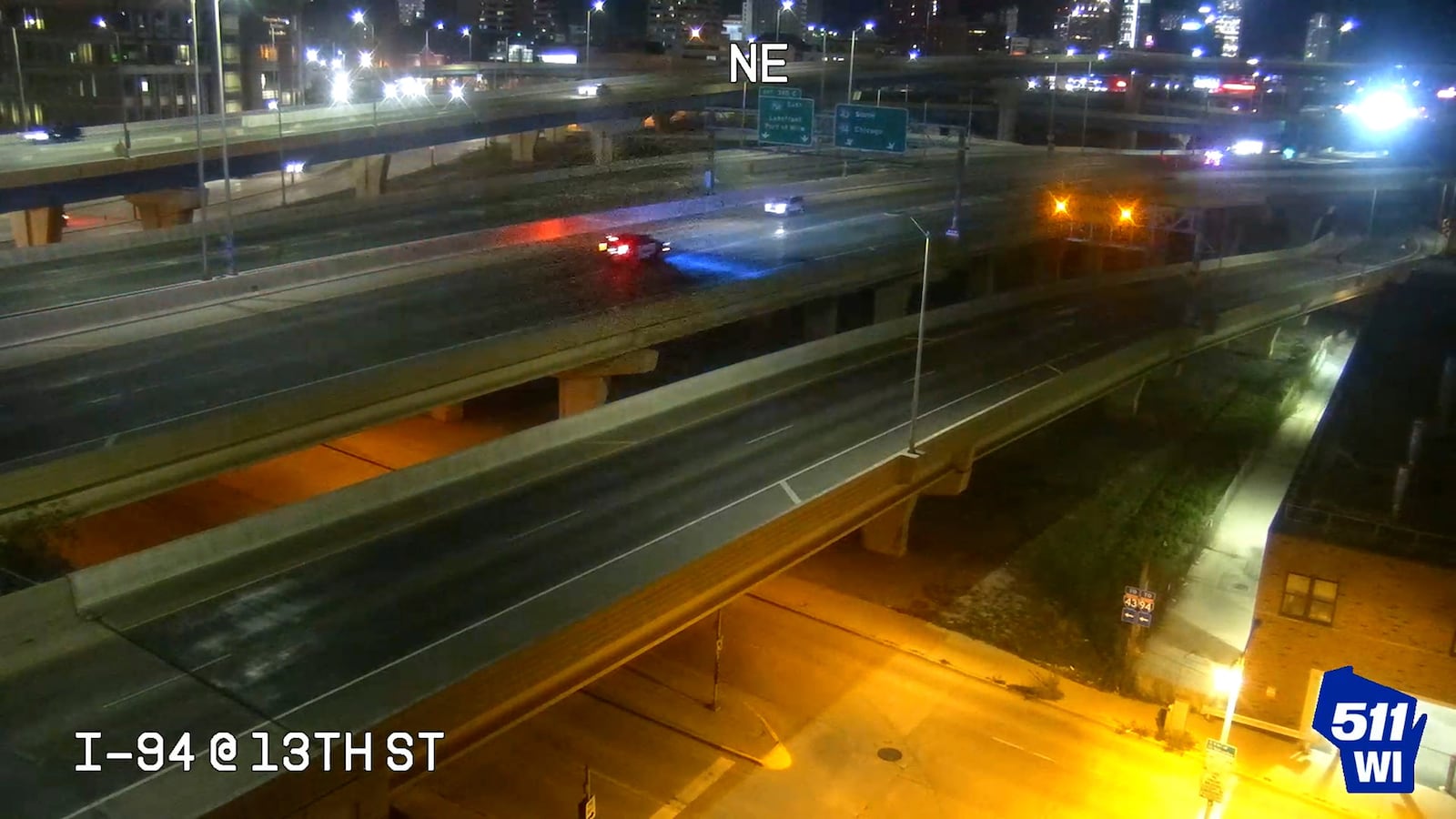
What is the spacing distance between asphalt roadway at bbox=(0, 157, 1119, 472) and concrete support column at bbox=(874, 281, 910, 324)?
1455 millimetres

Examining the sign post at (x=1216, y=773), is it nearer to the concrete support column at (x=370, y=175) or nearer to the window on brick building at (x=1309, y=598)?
the window on brick building at (x=1309, y=598)

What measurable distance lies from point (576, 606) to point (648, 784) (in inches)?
183

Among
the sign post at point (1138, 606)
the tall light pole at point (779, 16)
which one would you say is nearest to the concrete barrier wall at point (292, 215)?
the tall light pole at point (779, 16)

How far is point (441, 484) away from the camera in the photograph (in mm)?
17312

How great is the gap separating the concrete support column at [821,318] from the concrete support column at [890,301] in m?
1.36

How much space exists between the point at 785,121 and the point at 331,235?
13296 mm

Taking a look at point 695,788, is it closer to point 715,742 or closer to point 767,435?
point 715,742

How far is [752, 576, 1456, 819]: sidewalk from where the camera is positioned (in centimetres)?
1738

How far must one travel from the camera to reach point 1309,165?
65062 mm

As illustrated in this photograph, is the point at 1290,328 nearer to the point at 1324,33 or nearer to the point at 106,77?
the point at 106,77

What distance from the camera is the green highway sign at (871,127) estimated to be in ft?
106

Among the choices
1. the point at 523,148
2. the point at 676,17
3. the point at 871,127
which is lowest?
the point at 523,148

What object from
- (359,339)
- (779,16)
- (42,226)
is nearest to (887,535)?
(359,339)

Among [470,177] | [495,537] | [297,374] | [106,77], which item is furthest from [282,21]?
[495,537]
